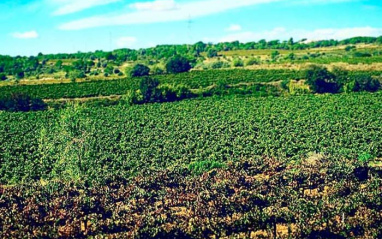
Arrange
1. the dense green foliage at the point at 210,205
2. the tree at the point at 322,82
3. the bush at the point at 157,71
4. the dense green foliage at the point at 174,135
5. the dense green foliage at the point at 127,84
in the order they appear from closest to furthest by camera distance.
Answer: the dense green foliage at the point at 210,205 < the dense green foliage at the point at 174,135 < the tree at the point at 322,82 < the dense green foliage at the point at 127,84 < the bush at the point at 157,71

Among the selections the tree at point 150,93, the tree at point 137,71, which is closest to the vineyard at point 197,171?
the tree at point 150,93

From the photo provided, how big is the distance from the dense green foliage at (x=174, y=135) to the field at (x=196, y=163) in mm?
205

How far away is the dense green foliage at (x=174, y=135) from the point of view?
158 feet

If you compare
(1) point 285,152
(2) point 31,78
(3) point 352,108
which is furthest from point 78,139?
(2) point 31,78

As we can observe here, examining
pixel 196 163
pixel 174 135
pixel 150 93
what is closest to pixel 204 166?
pixel 196 163

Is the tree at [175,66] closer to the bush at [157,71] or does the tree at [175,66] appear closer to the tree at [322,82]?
the bush at [157,71]

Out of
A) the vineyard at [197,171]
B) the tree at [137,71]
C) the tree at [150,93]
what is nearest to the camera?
the vineyard at [197,171]

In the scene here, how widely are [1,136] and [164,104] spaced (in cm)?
2973

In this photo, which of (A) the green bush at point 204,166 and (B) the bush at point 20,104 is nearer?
(A) the green bush at point 204,166

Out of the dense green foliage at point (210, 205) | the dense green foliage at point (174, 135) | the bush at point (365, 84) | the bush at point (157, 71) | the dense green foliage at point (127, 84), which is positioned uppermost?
the bush at point (157, 71)

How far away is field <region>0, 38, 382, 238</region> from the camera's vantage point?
32.8 m

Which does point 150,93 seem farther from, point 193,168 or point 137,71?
point 193,168

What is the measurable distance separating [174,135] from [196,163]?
12341 millimetres

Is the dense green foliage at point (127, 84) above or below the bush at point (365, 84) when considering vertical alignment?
above
